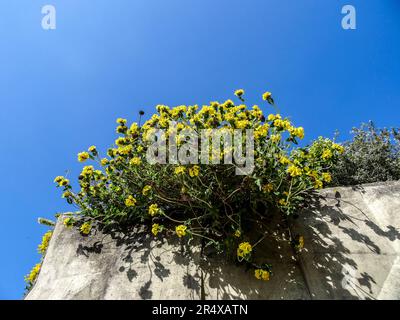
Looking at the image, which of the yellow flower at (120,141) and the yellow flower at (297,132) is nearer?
the yellow flower at (297,132)

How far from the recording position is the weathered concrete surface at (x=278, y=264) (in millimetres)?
1874

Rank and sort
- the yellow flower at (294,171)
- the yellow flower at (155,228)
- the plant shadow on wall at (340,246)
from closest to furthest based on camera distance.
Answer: the plant shadow on wall at (340,246) → the yellow flower at (294,171) → the yellow flower at (155,228)

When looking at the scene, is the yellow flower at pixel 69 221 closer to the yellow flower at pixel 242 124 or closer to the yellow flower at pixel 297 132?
the yellow flower at pixel 242 124

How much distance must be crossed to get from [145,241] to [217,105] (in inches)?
51.4

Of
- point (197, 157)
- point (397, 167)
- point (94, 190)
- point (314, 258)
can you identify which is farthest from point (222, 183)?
point (397, 167)

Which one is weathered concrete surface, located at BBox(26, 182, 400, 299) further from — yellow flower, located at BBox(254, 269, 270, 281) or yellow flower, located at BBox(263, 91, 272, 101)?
yellow flower, located at BBox(263, 91, 272, 101)

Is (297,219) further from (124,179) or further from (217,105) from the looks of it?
(124,179)

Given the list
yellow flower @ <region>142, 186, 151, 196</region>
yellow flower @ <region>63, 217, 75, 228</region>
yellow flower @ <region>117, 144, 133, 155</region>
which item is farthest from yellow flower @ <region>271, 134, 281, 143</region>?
yellow flower @ <region>63, 217, 75, 228</region>

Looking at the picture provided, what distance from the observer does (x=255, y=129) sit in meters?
2.21

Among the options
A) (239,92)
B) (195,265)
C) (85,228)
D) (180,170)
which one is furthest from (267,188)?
(85,228)

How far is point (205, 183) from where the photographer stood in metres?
2.26

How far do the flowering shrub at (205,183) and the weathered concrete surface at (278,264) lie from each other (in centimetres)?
13

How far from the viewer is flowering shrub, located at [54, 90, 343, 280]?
2111 millimetres

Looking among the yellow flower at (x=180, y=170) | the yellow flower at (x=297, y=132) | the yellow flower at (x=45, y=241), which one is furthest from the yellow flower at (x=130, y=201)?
the yellow flower at (x=297, y=132)
